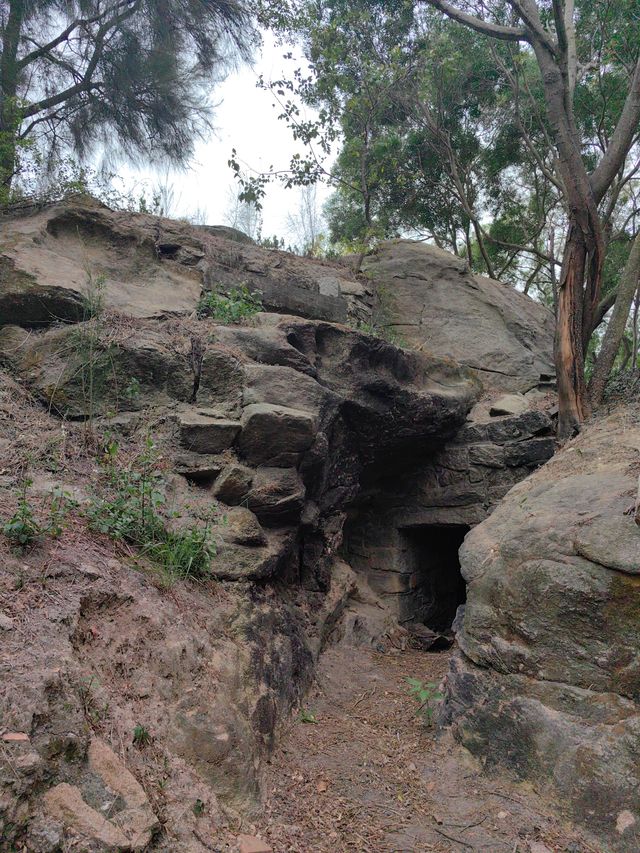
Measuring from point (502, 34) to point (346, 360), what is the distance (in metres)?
3.61

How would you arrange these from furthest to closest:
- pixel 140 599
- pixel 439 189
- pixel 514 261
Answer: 1. pixel 514 261
2. pixel 439 189
3. pixel 140 599

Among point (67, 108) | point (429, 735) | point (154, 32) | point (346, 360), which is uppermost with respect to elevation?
point (154, 32)

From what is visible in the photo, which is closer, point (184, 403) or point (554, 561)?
point (554, 561)

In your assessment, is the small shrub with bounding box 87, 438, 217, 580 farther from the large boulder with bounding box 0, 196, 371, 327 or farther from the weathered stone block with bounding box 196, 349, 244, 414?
the large boulder with bounding box 0, 196, 371, 327

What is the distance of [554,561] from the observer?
3.47 meters

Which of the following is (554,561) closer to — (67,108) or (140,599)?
(140,599)

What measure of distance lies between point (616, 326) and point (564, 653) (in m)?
4.26

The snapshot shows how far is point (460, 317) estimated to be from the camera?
28.4ft

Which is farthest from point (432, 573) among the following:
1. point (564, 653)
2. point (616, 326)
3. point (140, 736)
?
point (140, 736)

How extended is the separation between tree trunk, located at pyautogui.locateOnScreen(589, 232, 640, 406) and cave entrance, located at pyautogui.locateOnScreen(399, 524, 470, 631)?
2.09m

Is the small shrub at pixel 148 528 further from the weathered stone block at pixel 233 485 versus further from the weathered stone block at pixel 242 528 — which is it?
the weathered stone block at pixel 233 485

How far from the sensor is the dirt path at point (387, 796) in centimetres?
288

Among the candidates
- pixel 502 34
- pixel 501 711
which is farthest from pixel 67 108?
pixel 501 711

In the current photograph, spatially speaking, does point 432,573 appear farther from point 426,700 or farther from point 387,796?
point 387,796
